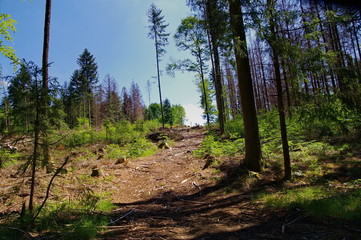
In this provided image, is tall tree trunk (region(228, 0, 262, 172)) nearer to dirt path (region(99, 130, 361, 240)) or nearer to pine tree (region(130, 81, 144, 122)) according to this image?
dirt path (region(99, 130, 361, 240))

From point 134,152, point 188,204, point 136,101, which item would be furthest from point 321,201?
point 136,101

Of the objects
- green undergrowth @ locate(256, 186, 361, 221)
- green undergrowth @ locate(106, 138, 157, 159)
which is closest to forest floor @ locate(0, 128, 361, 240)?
green undergrowth @ locate(256, 186, 361, 221)

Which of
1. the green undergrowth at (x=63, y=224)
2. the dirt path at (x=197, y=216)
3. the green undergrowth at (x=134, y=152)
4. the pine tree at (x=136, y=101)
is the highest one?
the pine tree at (x=136, y=101)

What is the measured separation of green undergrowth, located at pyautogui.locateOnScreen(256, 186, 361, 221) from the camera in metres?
3.47

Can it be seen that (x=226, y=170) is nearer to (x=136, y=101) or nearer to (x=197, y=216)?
(x=197, y=216)

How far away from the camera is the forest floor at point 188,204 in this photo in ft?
11.0

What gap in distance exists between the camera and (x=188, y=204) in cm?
523

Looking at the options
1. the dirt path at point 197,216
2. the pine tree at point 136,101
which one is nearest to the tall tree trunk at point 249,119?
the dirt path at point 197,216

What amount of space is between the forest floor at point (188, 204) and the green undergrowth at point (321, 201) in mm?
167

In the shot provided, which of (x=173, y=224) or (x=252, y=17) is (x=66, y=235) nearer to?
(x=173, y=224)

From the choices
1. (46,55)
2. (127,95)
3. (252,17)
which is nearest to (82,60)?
(127,95)

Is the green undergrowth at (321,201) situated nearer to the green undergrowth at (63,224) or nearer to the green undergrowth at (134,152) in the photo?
the green undergrowth at (63,224)

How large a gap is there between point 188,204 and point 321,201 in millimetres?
2802

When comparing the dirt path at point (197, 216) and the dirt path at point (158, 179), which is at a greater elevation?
the dirt path at point (158, 179)
